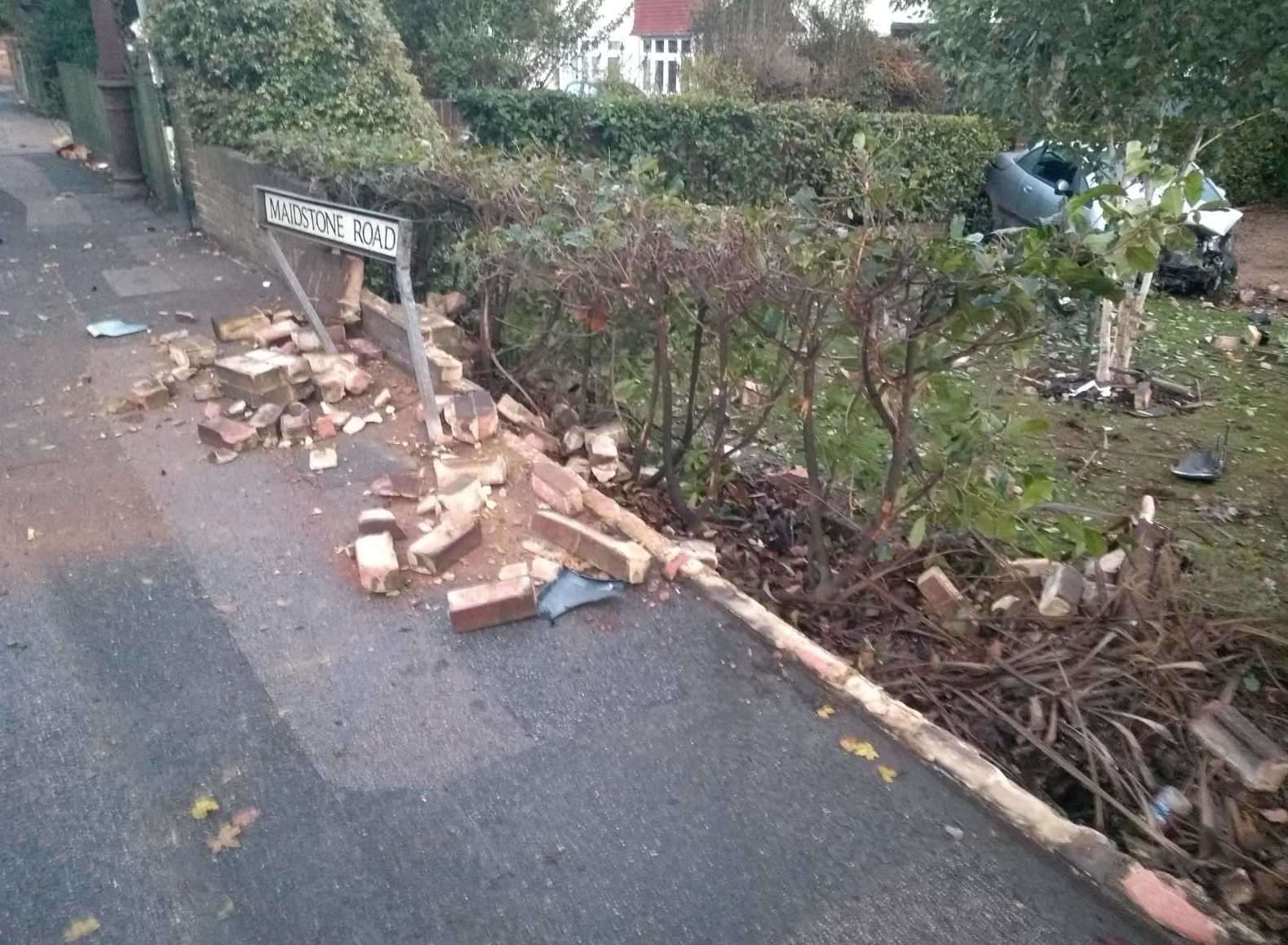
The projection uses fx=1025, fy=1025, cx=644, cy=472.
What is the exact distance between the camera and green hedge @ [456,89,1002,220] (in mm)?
15828

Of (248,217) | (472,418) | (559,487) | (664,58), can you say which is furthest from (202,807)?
(664,58)

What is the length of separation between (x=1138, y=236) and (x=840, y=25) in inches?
762

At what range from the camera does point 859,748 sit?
329cm

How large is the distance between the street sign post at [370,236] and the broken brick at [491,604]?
1635mm

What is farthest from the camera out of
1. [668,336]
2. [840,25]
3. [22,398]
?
[840,25]

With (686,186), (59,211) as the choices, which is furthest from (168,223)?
(686,186)

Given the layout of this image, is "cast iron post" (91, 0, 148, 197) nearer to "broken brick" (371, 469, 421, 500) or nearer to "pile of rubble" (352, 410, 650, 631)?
"pile of rubble" (352, 410, 650, 631)

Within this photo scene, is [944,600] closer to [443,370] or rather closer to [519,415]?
[519,415]

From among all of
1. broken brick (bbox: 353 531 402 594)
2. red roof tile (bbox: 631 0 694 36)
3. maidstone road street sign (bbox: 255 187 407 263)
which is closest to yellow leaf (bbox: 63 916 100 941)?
broken brick (bbox: 353 531 402 594)

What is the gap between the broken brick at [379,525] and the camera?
4332mm

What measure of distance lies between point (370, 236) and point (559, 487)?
5.78 feet

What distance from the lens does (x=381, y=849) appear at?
285 centimetres

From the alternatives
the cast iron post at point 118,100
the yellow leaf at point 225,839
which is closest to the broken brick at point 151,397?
the yellow leaf at point 225,839

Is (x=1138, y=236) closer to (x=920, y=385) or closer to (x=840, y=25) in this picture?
(x=920, y=385)
